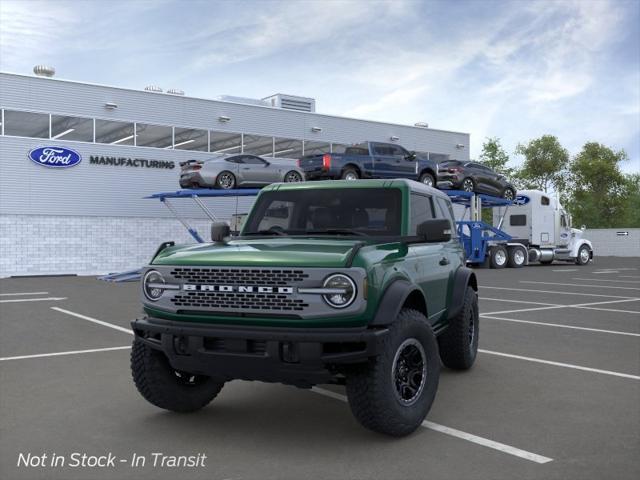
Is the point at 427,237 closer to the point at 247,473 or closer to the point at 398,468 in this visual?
the point at 398,468

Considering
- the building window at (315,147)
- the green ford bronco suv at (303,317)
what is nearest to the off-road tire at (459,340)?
the green ford bronco suv at (303,317)

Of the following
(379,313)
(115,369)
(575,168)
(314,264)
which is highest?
(575,168)

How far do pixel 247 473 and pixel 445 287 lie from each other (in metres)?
2.91

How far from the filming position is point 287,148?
33.0 m

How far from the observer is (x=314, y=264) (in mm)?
4332

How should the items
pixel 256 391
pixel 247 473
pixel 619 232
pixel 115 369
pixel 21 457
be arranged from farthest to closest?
1. pixel 619 232
2. pixel 115 369
3. pixel 256 391
4. pixel 21 457
5. pixel 247 473

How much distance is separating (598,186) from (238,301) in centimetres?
7186

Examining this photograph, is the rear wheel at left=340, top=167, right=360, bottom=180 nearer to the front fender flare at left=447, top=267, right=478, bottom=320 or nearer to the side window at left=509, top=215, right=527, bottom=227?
the side window at left=509, top=215, right=527, bottom=227

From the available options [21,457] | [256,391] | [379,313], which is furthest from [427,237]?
[21,457]

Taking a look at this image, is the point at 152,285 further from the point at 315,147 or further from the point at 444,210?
the point at 315,147

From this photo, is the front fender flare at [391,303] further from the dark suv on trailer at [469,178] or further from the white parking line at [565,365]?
the dark suv on trailer at [469,178]

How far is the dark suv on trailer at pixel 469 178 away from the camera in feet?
88.5

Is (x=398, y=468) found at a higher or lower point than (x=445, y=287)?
lower

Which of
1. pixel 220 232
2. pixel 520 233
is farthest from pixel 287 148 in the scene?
pixel 220 232
